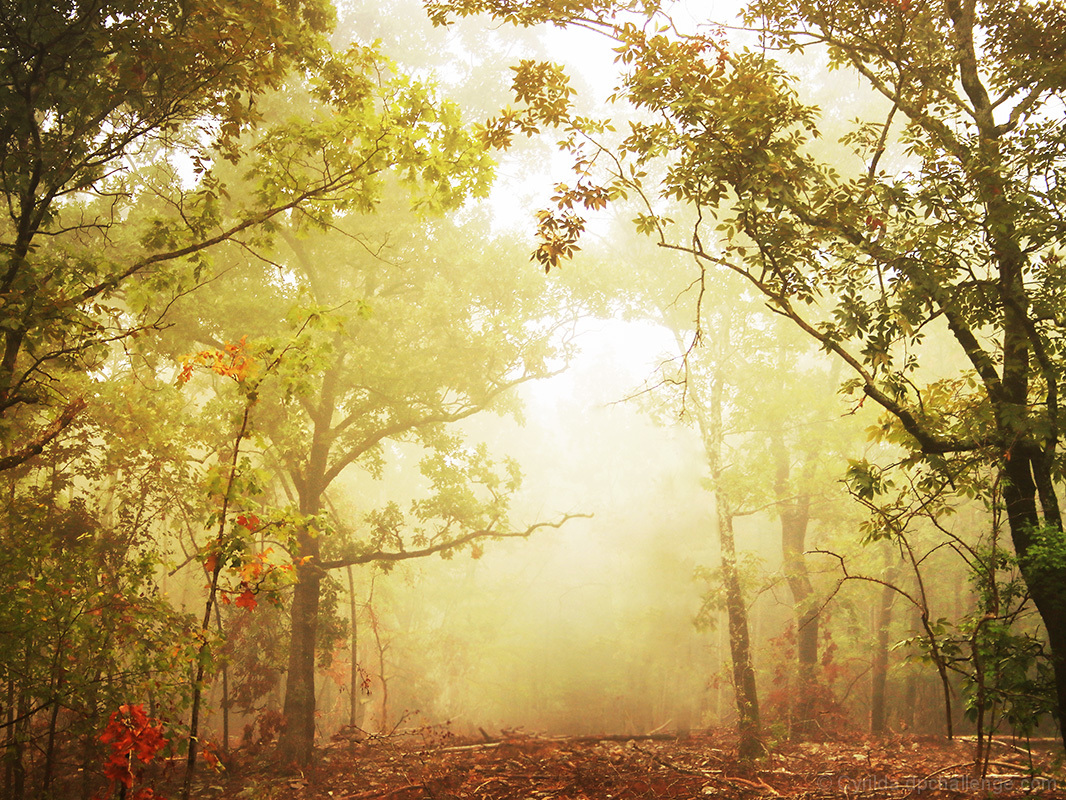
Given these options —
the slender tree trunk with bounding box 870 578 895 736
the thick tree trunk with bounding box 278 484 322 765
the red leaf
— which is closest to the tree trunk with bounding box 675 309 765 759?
the slender tree trunk with bounding box 870 578 895 736

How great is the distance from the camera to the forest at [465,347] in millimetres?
4285

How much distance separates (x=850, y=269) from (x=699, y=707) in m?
26.9

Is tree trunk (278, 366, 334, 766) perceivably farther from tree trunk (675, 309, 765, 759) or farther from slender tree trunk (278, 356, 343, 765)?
tree trunk (675, 309, 765, 759)

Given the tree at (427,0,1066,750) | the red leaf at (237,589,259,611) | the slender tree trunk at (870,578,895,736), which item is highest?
the tree at (427,0,1066,750)

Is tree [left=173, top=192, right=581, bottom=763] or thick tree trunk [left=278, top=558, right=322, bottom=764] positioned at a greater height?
tree [left=173, top=192, right=581, bottom=763]

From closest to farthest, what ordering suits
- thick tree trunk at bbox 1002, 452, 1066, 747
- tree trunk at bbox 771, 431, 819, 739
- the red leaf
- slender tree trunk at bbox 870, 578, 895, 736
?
the red leaf < thick tree trunk at bbox 1002, 452, 1066, 747 < tree trunk at bbox 771, 431, 819, 739 < slender tree trunk at bbox 870, 578, 895, 736

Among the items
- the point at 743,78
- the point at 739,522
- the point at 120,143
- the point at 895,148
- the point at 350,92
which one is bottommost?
the point at 739,522

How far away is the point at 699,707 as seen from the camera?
27.0 metres

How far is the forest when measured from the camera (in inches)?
169

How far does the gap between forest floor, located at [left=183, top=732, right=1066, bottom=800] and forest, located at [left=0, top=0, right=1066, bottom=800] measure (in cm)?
10

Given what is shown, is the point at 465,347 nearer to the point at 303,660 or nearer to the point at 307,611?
the point at 307,611

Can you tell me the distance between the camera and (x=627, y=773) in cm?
758

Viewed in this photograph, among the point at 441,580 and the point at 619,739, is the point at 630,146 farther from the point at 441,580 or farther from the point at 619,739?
the point at 441,580

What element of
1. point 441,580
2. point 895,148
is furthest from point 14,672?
point 441,580
